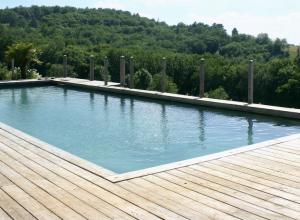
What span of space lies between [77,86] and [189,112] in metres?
4.73

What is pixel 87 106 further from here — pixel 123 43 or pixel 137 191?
pixel 123 43

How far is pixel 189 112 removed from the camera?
7.71 metres

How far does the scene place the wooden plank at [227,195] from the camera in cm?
271

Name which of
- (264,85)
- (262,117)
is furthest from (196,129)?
(264,85)

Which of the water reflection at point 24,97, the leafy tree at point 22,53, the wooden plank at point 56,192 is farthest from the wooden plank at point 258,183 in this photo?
the leafy tree at point 22,53

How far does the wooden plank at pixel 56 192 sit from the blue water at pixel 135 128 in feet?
3.87

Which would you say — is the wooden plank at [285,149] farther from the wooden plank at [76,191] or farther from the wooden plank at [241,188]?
the wooden plank at [76,191]

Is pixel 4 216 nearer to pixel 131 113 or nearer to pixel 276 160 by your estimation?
pixel 276 160

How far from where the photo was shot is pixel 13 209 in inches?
109

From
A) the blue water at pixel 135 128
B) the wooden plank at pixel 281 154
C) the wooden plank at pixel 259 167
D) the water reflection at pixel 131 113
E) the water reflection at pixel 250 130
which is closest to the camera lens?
the wooden plank at pixel 259 167

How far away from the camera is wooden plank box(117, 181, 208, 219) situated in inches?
106

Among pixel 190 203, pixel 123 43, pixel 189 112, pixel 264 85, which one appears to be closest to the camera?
pixel 190 203

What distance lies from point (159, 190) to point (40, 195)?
821mm

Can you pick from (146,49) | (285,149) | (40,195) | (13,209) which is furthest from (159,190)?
(146,49)
